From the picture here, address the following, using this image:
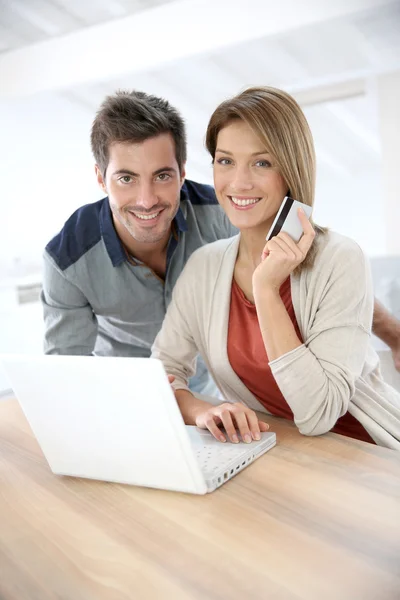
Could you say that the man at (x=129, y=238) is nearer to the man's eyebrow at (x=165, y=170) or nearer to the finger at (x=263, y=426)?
the man's eyebrow at (x=165, y=170)

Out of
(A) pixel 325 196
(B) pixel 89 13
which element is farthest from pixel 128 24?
(A) pixel 325 196

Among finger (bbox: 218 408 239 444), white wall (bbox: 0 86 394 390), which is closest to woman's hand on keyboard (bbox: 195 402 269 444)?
finger (bbox: 218 408 239 444)

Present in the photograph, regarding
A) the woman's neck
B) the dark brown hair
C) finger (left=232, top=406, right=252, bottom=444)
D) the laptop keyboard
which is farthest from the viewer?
the dark brown hair

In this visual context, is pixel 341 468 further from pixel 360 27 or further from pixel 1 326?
pixel 1 326

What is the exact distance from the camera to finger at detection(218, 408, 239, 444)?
1.10 meters

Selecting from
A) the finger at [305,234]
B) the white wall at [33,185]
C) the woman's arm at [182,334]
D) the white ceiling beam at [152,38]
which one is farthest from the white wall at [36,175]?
the finger at [305,234]

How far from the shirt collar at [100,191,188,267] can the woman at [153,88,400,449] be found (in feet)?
1.03

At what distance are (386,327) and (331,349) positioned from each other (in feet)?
1.83

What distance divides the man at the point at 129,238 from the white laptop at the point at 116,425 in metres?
0.77

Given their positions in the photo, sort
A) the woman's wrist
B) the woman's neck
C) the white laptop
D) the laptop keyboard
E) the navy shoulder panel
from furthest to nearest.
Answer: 1. the navy shoulder panel
2. the woman's neck
3. the woman's wrist
4. the laptop keyboard
5. the white laptop

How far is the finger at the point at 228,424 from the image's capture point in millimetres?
1101

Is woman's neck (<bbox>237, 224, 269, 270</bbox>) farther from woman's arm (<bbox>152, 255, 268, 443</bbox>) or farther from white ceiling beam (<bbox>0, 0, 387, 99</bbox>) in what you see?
white ceiling beam (<bbox>0, 0, 387, 99</bbox>)

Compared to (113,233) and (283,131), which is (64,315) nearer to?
(113,233)

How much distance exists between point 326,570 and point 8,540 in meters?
0.46
